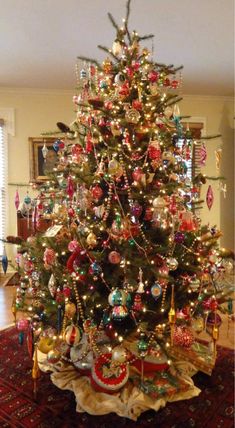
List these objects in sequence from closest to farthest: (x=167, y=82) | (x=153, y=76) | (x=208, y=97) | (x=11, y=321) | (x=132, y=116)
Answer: (x=132, y=116) < (x=153, y=76) < (x=167, y=82) < (x=11, y=321) < (x=208, y=97)

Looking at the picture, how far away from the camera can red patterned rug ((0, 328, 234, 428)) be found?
4.89 ft

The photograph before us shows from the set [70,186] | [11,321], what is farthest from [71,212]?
[11,321]

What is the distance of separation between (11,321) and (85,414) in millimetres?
1349

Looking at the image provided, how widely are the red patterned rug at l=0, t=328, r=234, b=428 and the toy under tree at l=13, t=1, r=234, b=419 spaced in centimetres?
5

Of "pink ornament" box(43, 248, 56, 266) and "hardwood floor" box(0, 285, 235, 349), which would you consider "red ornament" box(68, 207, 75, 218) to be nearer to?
"pink ornament" box(43, 248, 56, 266)

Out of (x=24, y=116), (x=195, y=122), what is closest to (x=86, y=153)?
(x=24, y=116)

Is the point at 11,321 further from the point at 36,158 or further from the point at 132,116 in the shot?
the point at 36,158

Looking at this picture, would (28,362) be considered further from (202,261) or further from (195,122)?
(195,122)

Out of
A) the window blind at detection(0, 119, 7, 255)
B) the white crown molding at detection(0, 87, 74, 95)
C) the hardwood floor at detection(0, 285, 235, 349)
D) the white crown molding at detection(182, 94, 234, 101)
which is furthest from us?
the white crown molding at detection(182, 94, 234, 101)

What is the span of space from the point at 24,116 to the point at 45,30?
5.78 ft

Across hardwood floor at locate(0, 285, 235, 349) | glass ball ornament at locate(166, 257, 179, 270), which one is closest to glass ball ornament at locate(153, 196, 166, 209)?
glass ball ornament at locate(166, 257, 179, 270)

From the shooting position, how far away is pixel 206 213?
463 cm

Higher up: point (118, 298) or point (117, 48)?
point (117, 48)

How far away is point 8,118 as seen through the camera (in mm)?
4102
